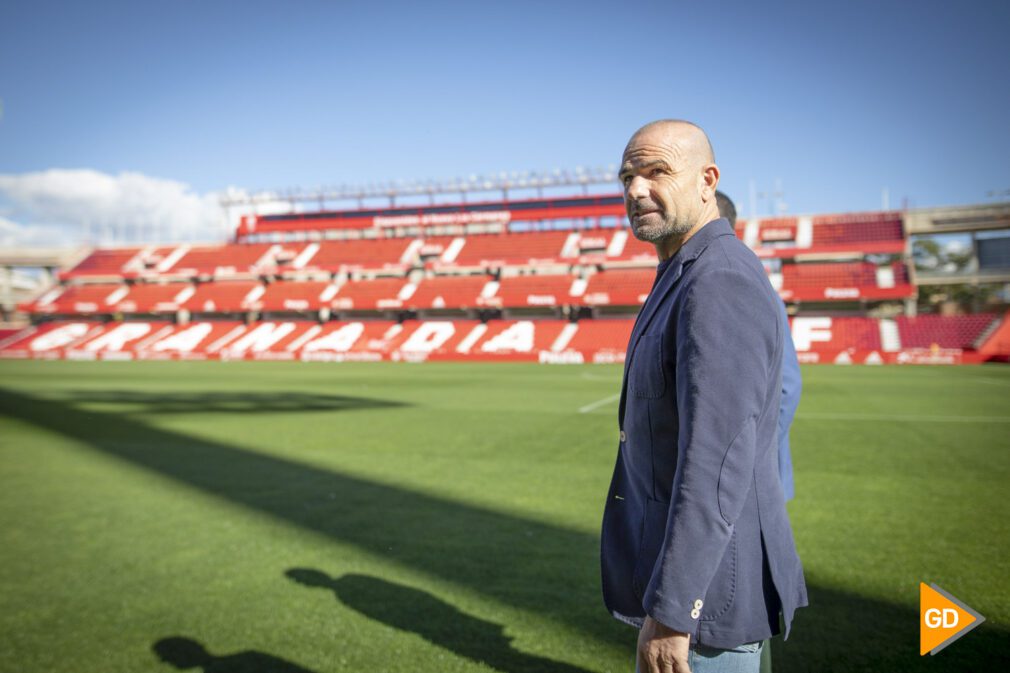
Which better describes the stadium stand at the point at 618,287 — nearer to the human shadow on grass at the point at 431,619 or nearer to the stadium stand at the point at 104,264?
the human shadow on grass at the point at 431,619

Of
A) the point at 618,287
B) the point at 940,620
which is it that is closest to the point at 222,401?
the point at 940,620

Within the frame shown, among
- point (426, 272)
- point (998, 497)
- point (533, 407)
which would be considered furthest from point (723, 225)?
point (426, 272)

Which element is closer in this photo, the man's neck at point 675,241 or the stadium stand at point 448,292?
the man's neck at point 675,241

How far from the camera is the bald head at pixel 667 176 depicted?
6.45 ft

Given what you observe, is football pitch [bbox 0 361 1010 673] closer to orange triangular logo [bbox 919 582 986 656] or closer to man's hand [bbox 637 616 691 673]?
orange triangular logo [bbox 919 582 986 656]

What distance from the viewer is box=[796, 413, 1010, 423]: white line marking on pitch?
12.8m

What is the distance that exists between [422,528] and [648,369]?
4.65 metres

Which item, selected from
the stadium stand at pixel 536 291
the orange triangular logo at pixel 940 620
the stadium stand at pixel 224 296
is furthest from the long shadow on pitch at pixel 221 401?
the stadium stand at pixel 224 296

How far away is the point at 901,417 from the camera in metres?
13.3

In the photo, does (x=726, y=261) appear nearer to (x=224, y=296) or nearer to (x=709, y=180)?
(x=709, y=180)

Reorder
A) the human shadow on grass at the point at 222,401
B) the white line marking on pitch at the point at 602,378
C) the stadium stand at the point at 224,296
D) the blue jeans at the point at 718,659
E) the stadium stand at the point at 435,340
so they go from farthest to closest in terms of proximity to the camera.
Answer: the stadium stand at the point at 224,296 → the stadium stand at the point at 435,340 → the white line marking on pitch at the point at 602,378 → the human shadow on grass at the point at 222,401 → the blue jeans at the point at 718,659

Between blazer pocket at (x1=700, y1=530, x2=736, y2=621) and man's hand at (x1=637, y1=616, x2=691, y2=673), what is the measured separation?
3.6 inches

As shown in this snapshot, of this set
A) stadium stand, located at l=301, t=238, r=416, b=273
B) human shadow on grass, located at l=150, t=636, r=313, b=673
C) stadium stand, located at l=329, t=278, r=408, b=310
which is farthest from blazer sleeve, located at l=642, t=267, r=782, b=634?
stadium stand, located at l=301, t=238, r=416, b=273

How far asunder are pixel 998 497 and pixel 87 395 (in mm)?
19496
